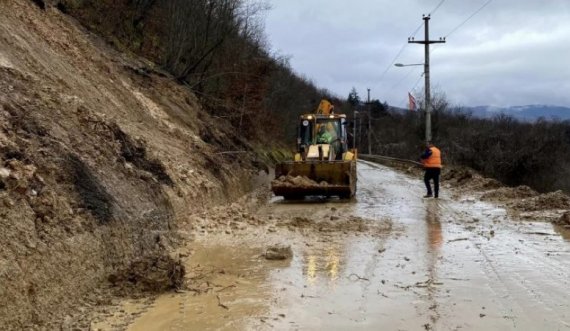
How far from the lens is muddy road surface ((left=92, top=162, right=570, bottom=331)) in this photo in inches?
226

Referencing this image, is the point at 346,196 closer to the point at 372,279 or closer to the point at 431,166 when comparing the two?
the point at 431,166

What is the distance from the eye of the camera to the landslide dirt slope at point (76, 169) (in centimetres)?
564

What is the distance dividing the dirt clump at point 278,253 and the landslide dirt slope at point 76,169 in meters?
1.64

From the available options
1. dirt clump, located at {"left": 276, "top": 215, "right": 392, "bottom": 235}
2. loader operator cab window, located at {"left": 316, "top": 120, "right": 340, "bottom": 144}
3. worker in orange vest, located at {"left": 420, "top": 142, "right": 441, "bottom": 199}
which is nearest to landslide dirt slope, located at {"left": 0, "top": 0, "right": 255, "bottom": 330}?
dirt clump, located at {"left": 276, "top": 215, "right": 392, "bottom": 235}

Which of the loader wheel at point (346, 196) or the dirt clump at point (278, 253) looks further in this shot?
the loader wheel at point (346, 196)

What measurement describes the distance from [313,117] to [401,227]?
829 centimetres

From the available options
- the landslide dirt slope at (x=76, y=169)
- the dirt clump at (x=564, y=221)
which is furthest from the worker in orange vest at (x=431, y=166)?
the landslide dirt slope at (x=76, y=169)

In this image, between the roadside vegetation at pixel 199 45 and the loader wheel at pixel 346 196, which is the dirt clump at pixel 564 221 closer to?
the loader wheel at pixel 346 196

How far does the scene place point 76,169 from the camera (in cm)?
777

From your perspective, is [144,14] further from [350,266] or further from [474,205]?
[350,266]

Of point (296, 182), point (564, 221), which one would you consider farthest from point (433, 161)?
point (564, 221)

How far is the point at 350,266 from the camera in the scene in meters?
8.00

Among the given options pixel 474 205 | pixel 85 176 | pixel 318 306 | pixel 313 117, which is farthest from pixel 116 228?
pixel 313 117

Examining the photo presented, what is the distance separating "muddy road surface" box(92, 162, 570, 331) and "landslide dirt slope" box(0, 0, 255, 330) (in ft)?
2.63
